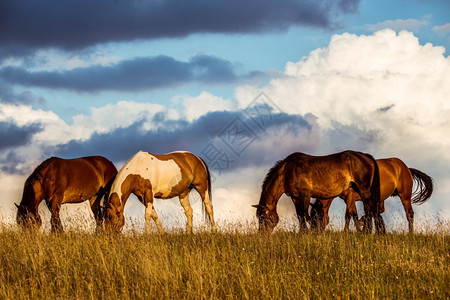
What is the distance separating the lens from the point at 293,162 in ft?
52.4

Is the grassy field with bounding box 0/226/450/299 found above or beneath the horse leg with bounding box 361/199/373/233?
beneath

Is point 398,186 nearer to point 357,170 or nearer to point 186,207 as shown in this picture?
point 357,170

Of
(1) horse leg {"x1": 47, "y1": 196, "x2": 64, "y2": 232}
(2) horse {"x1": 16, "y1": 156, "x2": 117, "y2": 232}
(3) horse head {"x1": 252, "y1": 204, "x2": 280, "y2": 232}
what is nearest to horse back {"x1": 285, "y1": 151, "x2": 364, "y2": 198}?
(3) horse head {"x1": 252, "y1": 204, "x2": 280, "y2": 232}

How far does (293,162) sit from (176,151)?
3915 millimetres

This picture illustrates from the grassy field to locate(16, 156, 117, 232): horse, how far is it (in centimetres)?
321

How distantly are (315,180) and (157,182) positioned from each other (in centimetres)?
470

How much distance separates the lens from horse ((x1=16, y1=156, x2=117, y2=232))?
1518cm

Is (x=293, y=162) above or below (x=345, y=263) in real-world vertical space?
above

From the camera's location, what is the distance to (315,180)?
1595 cm

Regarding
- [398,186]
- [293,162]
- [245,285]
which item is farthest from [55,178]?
[398,186]

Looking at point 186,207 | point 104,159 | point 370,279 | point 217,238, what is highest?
point 104,159

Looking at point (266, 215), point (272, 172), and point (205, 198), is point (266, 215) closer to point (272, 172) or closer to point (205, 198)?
point (272, 172)

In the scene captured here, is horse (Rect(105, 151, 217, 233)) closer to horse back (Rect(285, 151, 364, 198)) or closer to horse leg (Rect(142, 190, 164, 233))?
horse leg (Rect(142, 190, 164, 233))

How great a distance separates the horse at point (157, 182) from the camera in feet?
48.9
